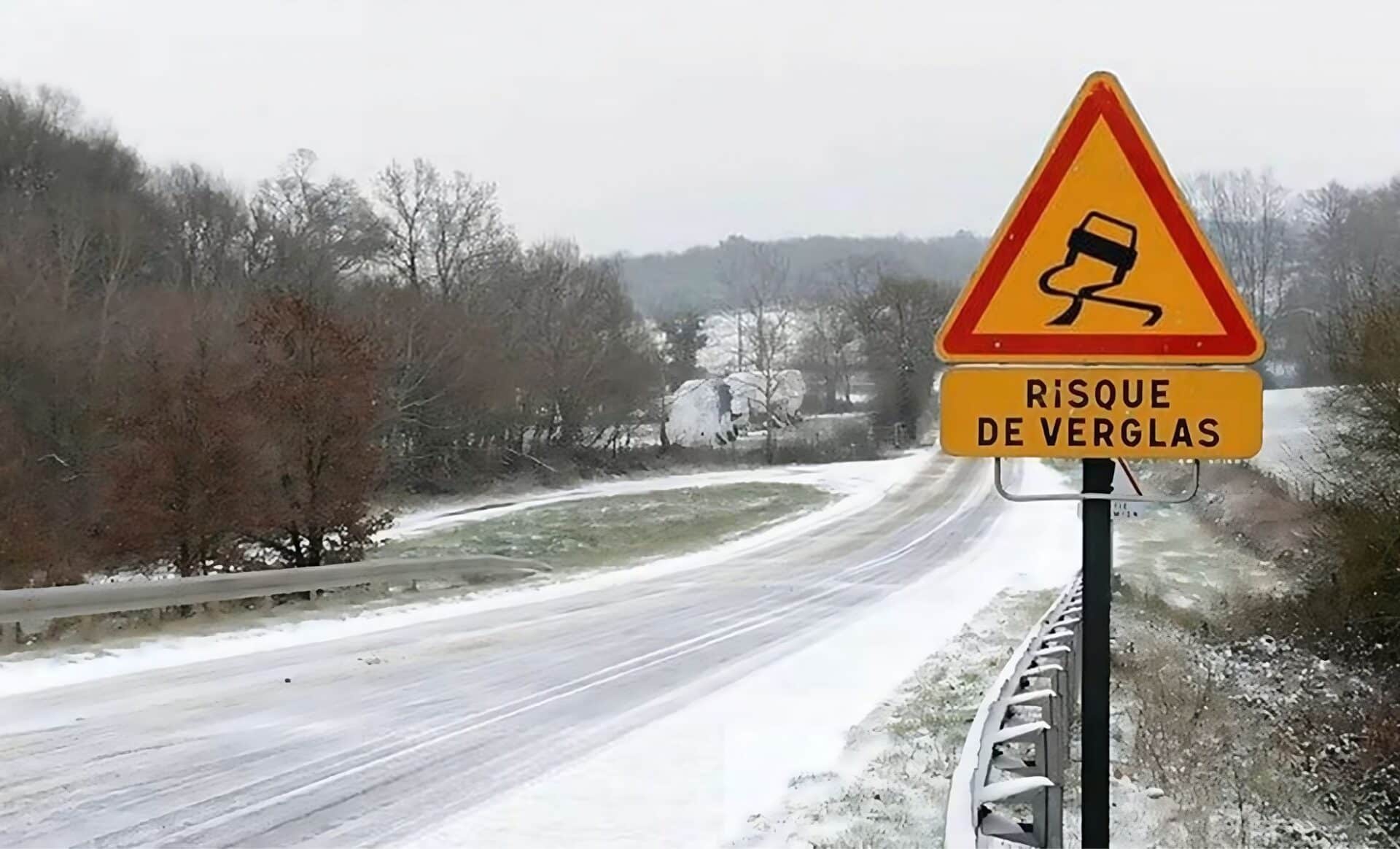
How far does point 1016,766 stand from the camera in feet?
17.7

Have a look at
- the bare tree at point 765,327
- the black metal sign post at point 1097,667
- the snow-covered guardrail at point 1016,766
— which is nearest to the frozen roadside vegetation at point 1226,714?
the snow-covered guardrail at point 1016,766

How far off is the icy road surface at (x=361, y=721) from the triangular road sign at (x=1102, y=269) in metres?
5.16

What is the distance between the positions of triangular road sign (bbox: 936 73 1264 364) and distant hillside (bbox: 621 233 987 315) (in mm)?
94954

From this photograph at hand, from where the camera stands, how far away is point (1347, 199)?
86375mm

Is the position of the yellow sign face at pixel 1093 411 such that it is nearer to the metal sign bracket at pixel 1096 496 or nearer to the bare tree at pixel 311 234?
the metal sign bracket at pixel 1096 496

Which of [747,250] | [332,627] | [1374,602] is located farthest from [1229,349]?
[747,250]

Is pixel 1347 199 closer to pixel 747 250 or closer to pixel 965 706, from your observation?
pixel 747 250

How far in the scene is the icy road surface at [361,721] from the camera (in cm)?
741

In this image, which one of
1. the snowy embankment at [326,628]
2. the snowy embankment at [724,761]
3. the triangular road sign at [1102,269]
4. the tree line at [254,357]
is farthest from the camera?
the tree line at [254,357]

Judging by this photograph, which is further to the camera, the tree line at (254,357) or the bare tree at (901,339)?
the bare tree at (901,339)

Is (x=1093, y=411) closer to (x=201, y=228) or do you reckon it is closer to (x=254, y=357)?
(x=254, y=357)

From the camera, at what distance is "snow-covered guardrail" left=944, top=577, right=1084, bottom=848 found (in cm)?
452

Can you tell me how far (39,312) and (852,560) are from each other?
3032 centimetres

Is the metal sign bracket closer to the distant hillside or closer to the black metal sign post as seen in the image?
the black metal sign post
